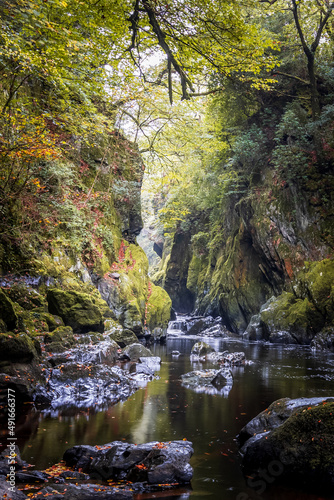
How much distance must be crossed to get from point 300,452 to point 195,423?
1.97 m

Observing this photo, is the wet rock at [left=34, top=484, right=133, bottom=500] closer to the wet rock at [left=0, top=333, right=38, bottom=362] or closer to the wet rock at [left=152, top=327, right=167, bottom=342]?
the wet rock at [left=0, top=333, right=38, bottom=362]

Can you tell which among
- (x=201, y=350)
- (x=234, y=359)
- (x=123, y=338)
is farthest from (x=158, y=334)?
(x=234, y=359)

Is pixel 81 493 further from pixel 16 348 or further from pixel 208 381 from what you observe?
pixel 208 381

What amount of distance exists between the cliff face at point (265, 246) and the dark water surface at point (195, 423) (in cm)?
692

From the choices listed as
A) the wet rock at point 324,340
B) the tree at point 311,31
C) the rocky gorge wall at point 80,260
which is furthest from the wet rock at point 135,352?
the tree at point 311,31

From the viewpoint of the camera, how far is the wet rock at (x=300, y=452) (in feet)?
10.9

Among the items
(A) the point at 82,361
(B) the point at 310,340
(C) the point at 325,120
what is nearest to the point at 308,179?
(C) the point at 325,120

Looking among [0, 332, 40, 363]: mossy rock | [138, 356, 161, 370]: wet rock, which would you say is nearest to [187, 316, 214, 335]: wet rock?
[138, 356, 161, 370]: wet rock

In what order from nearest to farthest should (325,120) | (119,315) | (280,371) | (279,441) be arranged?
(279,441) → (280,371) → (119,315) → (325,120)

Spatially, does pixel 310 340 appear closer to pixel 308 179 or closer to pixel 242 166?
pixel 308 179

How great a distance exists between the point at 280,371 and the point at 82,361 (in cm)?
491

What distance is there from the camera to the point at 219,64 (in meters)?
5.95

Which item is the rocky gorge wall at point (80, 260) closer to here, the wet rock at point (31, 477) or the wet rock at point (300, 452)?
the wet rock at point (31, 477)

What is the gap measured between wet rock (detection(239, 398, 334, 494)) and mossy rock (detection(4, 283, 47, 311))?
607cm
